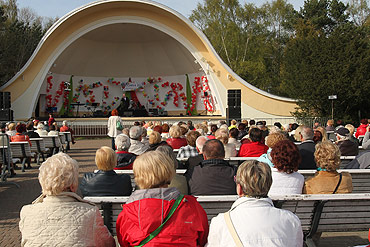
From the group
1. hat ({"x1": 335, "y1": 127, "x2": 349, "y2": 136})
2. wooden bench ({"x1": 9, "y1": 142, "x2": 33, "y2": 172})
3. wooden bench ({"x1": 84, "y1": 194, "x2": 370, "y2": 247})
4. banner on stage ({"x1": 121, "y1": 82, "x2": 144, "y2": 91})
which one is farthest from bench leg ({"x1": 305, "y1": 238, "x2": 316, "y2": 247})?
banner on stage ({"x1": 121, "y1": 82, "x2": 144, "y2": 91})

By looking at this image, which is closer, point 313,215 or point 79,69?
point 313,215

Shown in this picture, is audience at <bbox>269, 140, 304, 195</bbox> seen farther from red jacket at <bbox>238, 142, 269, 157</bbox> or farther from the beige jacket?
red jacket at <bbox>238, 142, 269, 157</bbox>

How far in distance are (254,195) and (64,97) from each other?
24.6m

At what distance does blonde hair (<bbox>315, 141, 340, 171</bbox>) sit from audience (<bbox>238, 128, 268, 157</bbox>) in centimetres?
261

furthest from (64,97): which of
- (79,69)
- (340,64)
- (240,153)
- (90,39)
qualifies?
(240,153)

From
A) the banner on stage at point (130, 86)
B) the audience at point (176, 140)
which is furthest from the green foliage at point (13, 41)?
the audience at point (176, 140)

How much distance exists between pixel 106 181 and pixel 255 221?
2044 mm

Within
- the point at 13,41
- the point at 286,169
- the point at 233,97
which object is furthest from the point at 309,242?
the point at 13,41

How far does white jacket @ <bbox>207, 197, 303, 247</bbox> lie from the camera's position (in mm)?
2428

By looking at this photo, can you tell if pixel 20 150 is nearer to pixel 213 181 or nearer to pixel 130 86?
pixel 213 181

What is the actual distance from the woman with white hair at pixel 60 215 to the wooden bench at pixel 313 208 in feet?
2.32

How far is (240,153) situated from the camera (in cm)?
693

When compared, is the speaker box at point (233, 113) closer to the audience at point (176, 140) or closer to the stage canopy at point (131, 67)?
the stage canopy at point (131, 67)

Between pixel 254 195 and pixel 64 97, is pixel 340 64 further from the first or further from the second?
pixel 254 195
